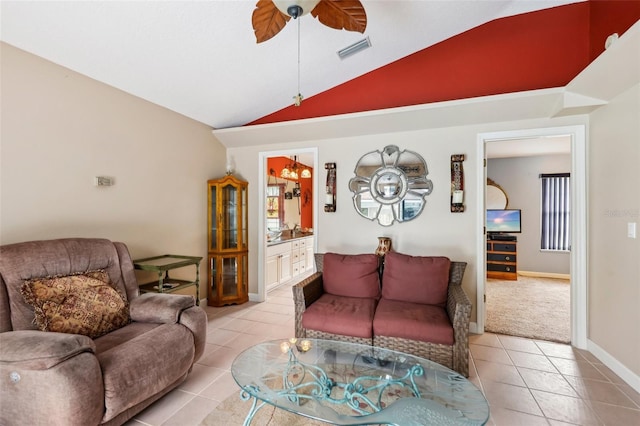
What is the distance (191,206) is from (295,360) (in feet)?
8.49

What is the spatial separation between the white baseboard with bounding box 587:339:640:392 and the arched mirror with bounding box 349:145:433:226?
77.5 inches

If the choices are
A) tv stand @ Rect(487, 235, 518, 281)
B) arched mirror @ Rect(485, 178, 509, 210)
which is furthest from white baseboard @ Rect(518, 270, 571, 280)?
arched mirror @ Rect(485, 178, 509, 210)

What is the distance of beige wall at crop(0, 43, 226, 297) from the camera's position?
213cm

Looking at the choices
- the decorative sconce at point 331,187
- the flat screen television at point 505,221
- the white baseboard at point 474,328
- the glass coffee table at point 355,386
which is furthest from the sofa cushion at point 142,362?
the flat screen television at point 505,221

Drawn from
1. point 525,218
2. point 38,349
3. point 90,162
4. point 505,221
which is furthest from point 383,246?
point 525,218

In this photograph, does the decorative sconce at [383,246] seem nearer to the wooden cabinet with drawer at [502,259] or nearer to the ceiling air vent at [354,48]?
the ceiling air vent at [354,48]

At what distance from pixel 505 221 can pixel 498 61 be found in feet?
13.2

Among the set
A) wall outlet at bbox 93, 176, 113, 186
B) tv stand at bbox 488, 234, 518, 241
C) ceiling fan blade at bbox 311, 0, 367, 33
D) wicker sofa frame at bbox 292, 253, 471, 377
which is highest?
ceiling fan blade at bbox 311, 0, 367, 33

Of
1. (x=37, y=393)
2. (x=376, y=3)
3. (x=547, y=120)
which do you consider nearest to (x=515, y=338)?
(x=547, y=120)

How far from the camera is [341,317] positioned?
2.38 meters

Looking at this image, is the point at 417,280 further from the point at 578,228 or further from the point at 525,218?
the point at 525,218

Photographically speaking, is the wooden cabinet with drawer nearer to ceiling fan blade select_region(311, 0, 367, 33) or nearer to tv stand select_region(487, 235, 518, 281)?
tv stand select_region(487, 235, 518, 281)

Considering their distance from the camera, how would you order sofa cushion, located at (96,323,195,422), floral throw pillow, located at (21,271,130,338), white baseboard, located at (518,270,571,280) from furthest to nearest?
white baseboard, located at (518,270,571,280) < floral throw pillow, located at (21,271,130,338) < sofa cushion, located at (96,323,195,422)

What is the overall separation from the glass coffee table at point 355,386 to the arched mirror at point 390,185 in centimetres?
183
